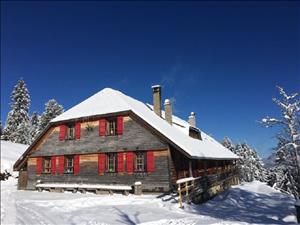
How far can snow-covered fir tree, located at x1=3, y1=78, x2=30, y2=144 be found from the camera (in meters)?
52.5

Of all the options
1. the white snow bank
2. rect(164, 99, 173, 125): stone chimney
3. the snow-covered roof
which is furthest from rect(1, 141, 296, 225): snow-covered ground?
the white snow bank

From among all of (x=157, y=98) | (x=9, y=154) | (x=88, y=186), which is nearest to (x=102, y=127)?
(x=88, y=186)

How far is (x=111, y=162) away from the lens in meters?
21.5

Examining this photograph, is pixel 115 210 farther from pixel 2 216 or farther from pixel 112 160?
pixel 112 160

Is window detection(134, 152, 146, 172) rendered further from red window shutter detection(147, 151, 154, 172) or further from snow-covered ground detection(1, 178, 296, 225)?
snow-covered ground detection(1, 178, 296, 225)

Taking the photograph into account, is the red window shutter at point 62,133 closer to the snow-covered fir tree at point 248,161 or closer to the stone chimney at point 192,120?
the stone chimney at point 192,120

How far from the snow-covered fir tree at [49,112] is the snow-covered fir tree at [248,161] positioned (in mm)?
35906

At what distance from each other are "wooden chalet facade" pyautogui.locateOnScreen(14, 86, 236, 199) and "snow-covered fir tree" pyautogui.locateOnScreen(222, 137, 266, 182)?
3000 centimetres

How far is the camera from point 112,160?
70.4ft

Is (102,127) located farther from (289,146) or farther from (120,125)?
(289,146)

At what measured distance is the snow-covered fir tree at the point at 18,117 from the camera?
172ft

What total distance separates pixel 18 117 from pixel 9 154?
2081 cm

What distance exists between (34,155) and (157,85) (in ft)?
40.2

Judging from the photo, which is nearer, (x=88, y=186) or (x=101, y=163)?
(x=88, y=186)
